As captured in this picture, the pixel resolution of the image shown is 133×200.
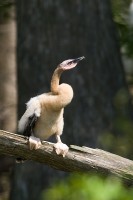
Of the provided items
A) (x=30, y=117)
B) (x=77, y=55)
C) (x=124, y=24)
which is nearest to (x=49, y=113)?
(x=30, y=117)

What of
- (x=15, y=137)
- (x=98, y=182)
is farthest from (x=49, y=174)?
(x=98, y=182)

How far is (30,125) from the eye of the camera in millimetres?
4438

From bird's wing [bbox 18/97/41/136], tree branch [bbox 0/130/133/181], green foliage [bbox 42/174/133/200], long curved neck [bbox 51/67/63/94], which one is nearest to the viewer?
green foliage [bbox 42/174/133/200]

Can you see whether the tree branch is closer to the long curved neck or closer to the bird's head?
the long curved neck

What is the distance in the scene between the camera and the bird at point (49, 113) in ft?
12.7

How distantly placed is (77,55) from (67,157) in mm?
4394

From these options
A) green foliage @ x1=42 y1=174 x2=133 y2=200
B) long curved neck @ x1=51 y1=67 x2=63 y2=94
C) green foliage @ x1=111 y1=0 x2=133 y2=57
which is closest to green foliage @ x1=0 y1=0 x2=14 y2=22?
green foliage @ x1=111 y1=0 x2=133 y2=57

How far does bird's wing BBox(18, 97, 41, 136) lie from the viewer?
425cm

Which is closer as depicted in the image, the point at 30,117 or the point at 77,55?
the point at 30,117

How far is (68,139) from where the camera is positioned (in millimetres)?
8219

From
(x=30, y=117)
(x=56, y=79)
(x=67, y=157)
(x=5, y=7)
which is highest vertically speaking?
(x=5, y=7)

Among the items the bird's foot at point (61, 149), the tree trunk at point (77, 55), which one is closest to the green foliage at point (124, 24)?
the tree trunk at point (77, 55)

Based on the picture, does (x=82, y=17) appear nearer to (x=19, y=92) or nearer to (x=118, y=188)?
(x=19, y=92)

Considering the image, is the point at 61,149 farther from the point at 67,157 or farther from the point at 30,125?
the point at 30,125
